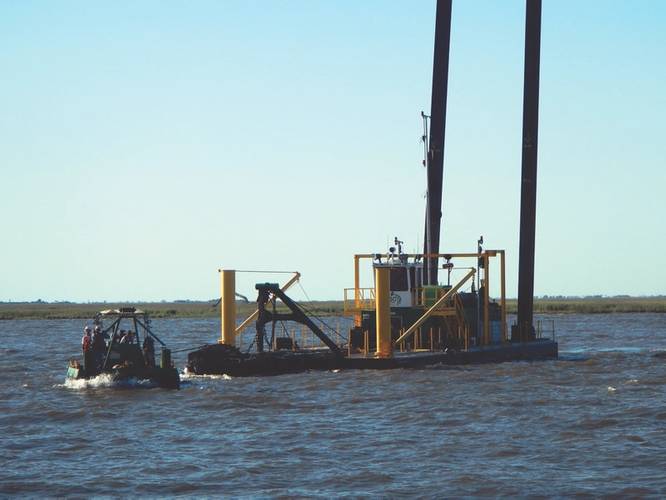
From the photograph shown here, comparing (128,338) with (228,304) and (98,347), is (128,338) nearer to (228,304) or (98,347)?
(98,347)

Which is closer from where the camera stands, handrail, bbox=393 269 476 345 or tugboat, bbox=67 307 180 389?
tugboat, bbox=67 307 180 389

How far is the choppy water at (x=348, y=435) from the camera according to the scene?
70.5ft

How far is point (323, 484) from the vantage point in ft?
70.1

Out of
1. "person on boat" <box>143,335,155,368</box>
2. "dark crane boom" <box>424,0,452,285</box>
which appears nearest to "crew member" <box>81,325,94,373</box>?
"person on boat" <box>143,335,155,368</box>

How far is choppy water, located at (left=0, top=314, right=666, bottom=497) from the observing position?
2150cm

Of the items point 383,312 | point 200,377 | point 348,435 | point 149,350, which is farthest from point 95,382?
point 348,435

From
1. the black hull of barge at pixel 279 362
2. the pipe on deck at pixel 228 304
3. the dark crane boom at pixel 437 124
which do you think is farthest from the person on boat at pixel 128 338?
the dark crane boom at pixel 437 124

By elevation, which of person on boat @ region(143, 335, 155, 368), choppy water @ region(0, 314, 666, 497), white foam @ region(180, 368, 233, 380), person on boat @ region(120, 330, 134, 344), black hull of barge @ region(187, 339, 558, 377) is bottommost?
choppy water @ region(0, 314, 666, 497)

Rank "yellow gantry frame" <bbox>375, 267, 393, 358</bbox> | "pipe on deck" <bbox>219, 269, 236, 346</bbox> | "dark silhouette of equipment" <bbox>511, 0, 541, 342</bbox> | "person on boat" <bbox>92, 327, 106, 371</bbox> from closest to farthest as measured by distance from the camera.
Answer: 1. "person on boat" <bbox>92, 327, 106, 371</bbox>
2. "yellow gantry frame" <bbox>375, 267, 393, 358</bbox>
3. "pipe on deck" <bbox>219, 269, 236, 346</bbox>
4. "dark silhouette of equipment" <bbox>511, 0, 541, 342</bbox>

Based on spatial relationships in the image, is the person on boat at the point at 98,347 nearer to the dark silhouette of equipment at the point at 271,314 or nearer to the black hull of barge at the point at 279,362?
the black hull of barge at the point at 279,362

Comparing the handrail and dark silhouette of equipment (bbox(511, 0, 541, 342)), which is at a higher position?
dark silhouette of equipment (bbox(511, 0, 541, 342))

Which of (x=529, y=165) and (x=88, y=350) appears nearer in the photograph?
(x=88, y=350)

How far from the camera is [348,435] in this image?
87.8 feet

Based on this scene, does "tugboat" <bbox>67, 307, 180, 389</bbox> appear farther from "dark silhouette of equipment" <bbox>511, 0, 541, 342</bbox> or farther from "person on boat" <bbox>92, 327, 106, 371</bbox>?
"dark silhouette of equipment" <bbox>511, 0, 541, 342</bbox>
